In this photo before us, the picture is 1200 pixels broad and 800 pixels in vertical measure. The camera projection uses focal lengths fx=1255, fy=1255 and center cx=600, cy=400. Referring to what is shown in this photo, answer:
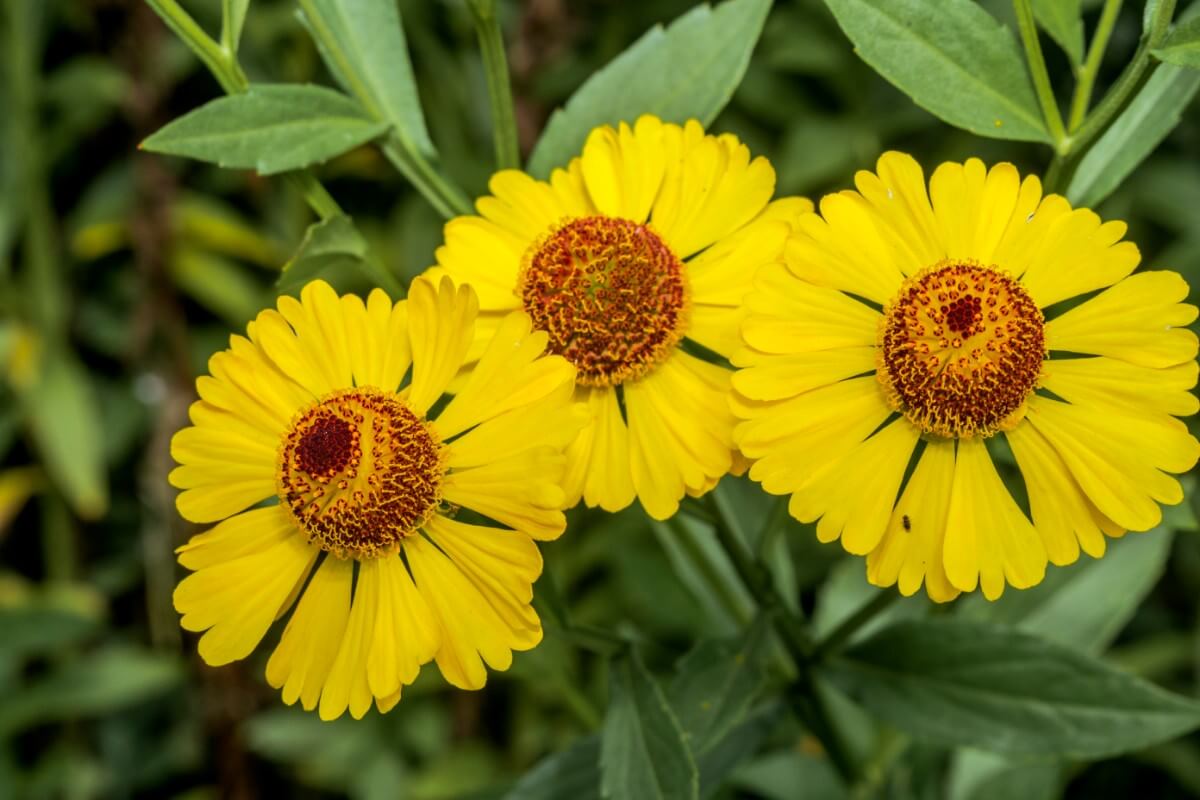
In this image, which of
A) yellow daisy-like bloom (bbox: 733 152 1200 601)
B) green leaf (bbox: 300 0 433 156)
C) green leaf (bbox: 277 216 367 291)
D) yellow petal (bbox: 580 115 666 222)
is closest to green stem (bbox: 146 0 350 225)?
green leaf (bbox: 277 216 367 291)

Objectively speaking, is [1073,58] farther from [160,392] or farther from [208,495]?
[160,392]

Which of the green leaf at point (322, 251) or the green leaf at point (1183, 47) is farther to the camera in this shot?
the green leaf at point (322, 251)

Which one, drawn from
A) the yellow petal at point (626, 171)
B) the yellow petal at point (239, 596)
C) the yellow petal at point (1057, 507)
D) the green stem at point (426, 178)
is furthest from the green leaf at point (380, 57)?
the yellow petal at point (1057, 507)

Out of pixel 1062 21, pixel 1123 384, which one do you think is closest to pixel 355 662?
pixel 1123 384

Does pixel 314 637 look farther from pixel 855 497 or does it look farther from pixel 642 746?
pixel 855 497

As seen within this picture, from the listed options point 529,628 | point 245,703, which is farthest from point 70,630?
point 529,628

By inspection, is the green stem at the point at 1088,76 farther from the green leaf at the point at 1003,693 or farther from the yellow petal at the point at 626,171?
the green leaf at the point at 1003,693

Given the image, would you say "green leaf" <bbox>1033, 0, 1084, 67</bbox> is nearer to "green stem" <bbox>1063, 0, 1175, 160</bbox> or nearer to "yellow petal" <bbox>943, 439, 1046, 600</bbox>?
"green stem" <bbox>1063, 0, 1175, 160</bbox>
